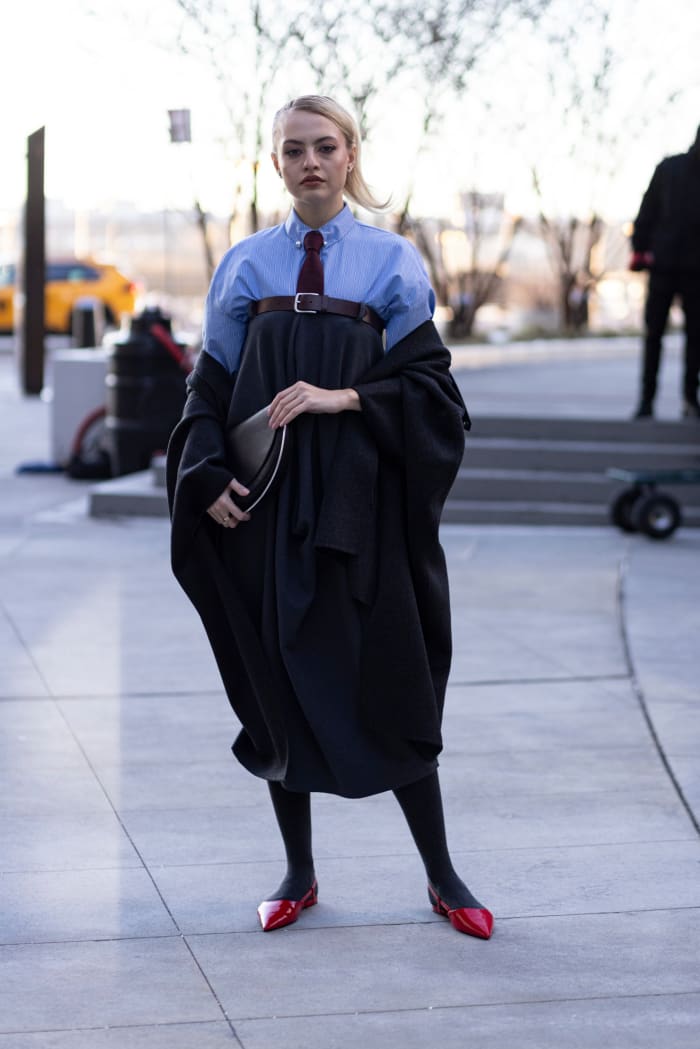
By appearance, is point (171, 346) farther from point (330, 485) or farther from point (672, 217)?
point (330, 485)

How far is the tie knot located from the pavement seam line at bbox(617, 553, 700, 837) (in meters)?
1.94

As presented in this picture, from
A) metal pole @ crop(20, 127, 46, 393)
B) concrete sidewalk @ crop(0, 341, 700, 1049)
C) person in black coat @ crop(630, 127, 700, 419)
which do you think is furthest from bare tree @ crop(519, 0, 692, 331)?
concrete sidewalk @ crop(0, 341, 700, 1049)

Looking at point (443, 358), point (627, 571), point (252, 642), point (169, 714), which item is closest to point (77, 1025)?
point (252, 642)

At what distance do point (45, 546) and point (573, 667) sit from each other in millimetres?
3927

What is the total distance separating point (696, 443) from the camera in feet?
36.9

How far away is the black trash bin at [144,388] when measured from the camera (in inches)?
485

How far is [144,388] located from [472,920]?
870 centimetres

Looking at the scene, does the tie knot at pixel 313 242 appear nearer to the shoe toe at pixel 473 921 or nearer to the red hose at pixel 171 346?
the shoe toe at pixel 473 921

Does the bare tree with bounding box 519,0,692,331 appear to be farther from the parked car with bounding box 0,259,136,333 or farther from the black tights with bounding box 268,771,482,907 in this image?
the black tights with bounding box 268,771,482,907

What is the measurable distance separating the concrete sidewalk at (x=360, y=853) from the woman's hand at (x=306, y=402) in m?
1.16

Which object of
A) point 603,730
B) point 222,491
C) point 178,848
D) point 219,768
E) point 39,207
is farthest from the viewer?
point 39,207

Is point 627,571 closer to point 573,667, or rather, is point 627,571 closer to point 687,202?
point 573,667

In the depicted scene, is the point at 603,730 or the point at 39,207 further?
the point at 39,207

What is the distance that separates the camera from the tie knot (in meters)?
3.80
